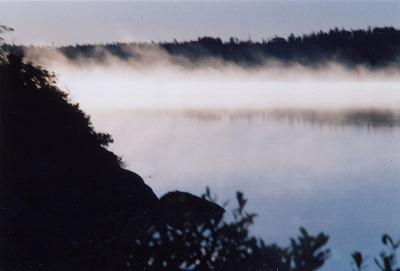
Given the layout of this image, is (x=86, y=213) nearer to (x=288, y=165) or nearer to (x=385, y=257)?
(x=385, y=257)

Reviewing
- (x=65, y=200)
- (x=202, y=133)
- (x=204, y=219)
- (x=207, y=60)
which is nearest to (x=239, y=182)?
(x=65, y=200)

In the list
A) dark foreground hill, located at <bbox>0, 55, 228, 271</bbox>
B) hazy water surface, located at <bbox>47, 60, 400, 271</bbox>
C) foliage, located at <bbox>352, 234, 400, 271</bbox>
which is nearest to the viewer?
foliage, located at <bbox>352, 234, 400, 271</bbox>

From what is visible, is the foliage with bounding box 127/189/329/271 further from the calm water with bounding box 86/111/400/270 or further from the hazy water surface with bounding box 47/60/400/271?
the calm water with bounding box 86/111/400/270

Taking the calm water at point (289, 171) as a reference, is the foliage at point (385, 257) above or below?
below

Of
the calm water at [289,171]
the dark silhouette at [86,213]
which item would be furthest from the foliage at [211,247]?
the calm water at [289,171]

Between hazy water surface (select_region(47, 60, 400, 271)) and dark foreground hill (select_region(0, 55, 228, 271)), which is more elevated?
hazy water surface (select_region(47, 60, 400, 271))

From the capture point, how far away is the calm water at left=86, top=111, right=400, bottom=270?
39.3 metres

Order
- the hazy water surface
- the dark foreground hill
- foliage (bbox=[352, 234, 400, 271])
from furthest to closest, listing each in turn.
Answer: the hazy water surface
the dark foreground hill
foliage (bbox=[352, 234, 400, 271])

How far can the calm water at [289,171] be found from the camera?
39.3 meters

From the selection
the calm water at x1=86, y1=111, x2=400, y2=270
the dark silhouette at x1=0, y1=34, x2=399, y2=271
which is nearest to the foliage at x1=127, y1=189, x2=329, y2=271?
the dark silhouette at x1=0, y1=34, x2=399, y2=271

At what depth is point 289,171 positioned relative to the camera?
68.9 m

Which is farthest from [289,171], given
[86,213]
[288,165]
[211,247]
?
[211,247]

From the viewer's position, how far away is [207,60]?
126250 mm

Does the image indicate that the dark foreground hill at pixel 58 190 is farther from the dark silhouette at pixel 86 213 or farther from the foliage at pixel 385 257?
the foliage at pixel 385 257
